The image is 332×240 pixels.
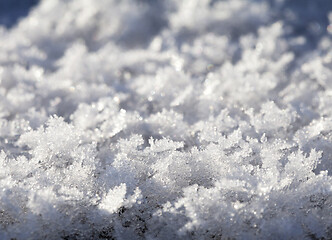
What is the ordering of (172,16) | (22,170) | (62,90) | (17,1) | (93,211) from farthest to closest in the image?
1. (17,1)
2. (172,16)
3. (62,90)
4. (22,170)
5. (93,211)

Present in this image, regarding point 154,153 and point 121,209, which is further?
point 154,153

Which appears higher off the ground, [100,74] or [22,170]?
[100,74]

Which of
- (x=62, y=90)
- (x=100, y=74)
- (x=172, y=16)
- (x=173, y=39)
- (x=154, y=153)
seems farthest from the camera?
(x=172, y=16)

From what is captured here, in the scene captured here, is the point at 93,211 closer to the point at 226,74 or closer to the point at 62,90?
the point at 62,90

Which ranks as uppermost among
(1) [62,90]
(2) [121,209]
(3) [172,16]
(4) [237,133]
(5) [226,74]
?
(3) [172,16]

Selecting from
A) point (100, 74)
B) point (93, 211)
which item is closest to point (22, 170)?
point (93, 211)

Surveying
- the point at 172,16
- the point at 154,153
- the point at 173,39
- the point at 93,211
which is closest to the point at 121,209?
the point at 93,211
